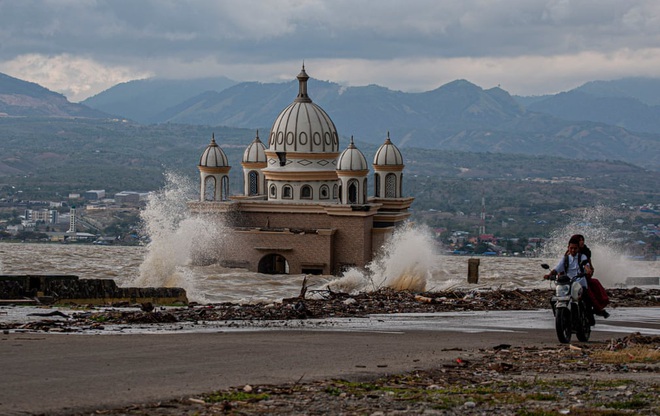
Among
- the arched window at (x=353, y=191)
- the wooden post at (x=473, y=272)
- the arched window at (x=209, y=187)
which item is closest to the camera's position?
the wooden post at (x=473, y=272)

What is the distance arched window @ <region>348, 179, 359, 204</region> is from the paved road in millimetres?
35905

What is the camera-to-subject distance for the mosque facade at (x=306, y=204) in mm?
53406

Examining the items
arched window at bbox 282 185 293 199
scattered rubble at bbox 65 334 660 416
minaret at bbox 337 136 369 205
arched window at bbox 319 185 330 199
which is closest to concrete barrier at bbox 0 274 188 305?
scattered rubble at bbox 65 334 660 416

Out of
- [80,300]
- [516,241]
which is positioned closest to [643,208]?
[516,241]

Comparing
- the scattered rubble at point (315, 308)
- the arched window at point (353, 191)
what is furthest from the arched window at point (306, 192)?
the scattered rubble at point (315, 308)

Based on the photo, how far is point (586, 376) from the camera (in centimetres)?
1212

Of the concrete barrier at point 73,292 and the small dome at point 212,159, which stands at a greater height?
the small dome at point 212,159

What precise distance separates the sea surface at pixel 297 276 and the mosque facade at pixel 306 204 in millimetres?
1340

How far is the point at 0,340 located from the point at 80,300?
9991mm

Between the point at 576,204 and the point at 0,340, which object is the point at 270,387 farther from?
the point at 576,204

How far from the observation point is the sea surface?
42.2 m

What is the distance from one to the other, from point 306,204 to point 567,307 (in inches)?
1576

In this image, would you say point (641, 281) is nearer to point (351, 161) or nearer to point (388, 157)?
point (351, 161)

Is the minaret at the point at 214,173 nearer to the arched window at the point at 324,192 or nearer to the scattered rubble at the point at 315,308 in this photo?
the arched window at the point at 324,192
